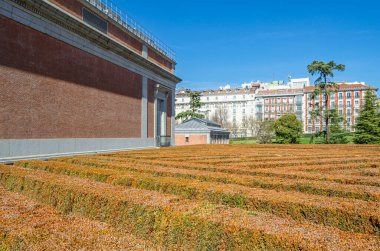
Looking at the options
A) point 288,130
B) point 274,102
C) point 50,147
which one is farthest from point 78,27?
point 274,102

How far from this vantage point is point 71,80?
51.9ft

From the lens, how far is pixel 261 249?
124 inches

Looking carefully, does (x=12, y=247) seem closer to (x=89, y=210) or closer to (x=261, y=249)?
(x=89, y=210)

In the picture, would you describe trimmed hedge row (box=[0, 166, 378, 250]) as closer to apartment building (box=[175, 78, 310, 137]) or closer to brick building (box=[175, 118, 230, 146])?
brick building (box=[175, 118, 230, 146])

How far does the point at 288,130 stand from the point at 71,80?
3918 cm

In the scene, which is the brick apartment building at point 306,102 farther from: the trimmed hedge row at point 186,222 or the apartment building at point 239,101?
the trimmed hedge row at point 186,222

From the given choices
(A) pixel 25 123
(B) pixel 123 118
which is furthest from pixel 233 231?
(B) pixel 123 118

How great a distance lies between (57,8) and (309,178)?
1371 cm

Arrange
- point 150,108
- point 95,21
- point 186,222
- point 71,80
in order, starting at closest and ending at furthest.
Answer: point 186,222 < point 71,80 < point 95,21 < point 150,108

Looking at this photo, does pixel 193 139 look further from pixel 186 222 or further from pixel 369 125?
pixel 186 222

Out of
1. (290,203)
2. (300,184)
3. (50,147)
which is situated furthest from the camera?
(50,147)

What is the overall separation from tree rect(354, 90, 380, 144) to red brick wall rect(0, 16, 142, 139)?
32.7m

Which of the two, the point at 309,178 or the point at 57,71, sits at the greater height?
the point at 57,71

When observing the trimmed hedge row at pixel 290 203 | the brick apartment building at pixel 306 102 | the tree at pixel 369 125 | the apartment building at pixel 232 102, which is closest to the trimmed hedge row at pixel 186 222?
the trimmed hedge row at pixel 290 203
